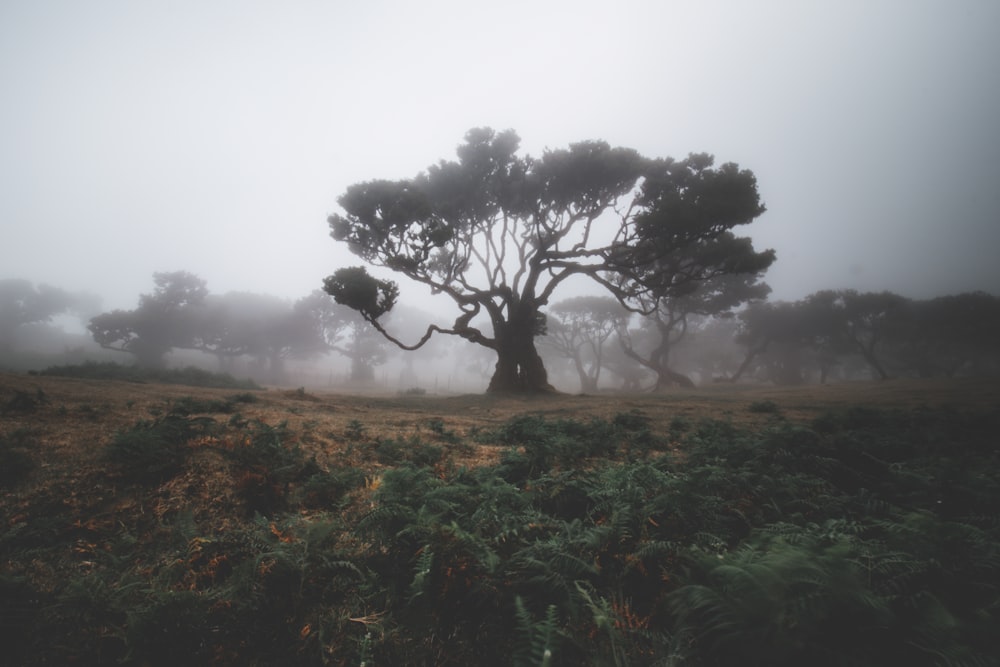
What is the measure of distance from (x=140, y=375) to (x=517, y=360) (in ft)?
60.1

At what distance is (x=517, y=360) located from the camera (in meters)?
21.1

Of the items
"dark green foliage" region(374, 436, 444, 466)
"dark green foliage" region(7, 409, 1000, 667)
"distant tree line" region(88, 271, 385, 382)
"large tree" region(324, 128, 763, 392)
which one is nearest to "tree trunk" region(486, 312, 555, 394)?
"large tree" region(324, 128, 763, 392)

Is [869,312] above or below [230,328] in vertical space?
above

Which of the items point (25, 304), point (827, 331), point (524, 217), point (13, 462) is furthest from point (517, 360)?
point (25, 304)

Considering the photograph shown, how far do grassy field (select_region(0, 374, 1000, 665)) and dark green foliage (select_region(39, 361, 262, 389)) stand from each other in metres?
16.8

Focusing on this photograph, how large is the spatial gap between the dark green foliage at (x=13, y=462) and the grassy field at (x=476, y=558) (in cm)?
2

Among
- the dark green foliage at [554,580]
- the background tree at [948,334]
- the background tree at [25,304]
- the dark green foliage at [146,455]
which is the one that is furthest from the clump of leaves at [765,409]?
the background tree at [25,304]

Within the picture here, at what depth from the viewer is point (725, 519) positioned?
271 cm

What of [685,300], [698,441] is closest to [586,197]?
[698,441]

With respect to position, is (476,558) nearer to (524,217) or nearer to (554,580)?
(554,580)

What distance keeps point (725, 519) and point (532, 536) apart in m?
1.40

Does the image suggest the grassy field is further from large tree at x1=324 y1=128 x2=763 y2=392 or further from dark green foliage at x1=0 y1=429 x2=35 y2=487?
large tree at x1=324 y1=128 x2=763 y2=392

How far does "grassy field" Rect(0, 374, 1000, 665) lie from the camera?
67.1 inches

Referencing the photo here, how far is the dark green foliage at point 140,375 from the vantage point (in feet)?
54.8
